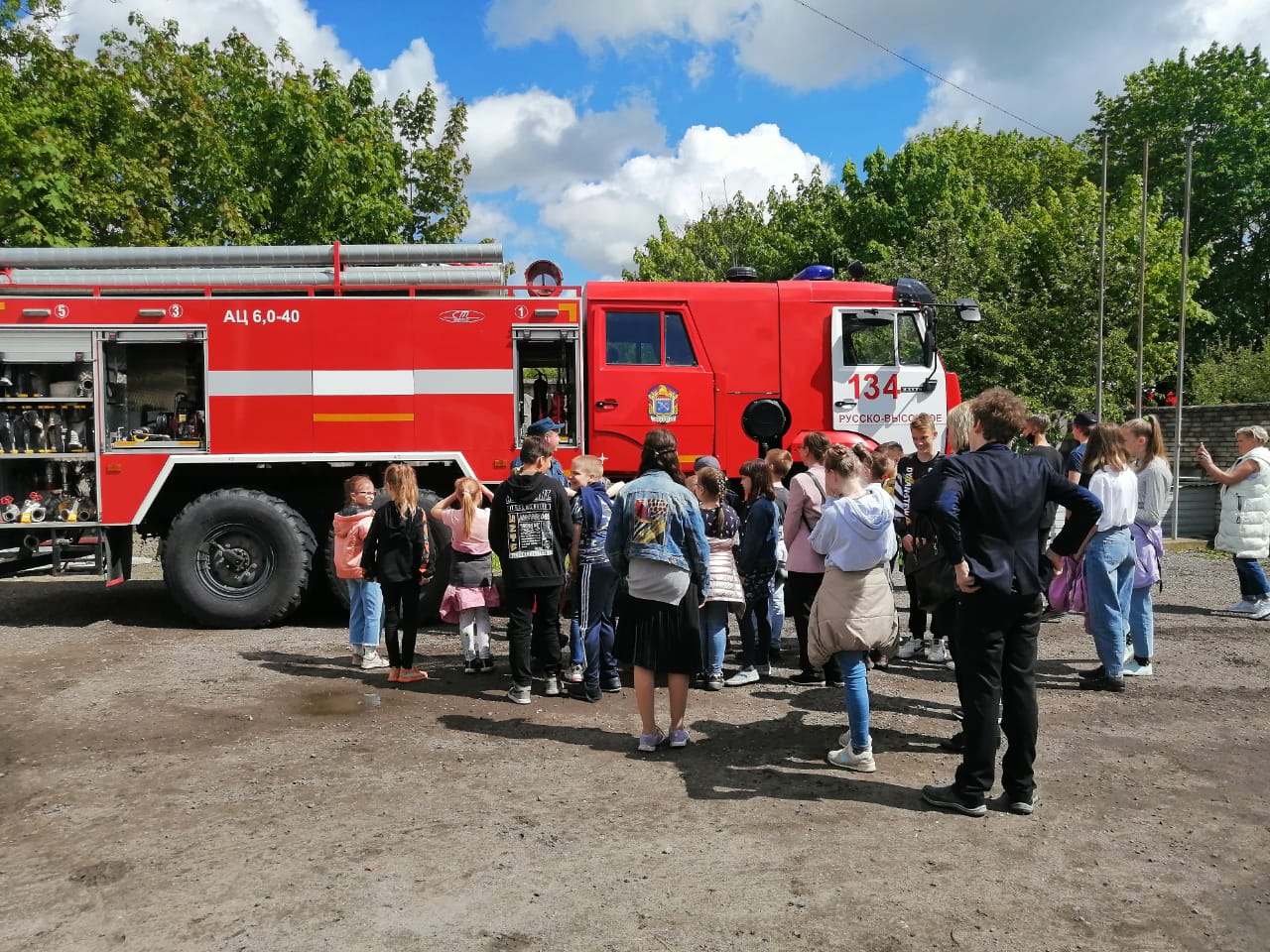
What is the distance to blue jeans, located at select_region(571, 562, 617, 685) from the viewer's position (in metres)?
6.57

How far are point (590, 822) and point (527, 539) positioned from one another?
7.40 feet

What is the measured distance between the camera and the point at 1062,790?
4.86 metres

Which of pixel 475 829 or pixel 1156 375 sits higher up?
pixel 1156 375

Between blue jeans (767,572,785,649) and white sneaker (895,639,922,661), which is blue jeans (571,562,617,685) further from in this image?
white sneaker (895,639,922,661)

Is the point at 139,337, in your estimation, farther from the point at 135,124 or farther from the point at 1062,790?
the point at 135,124

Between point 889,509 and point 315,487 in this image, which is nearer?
point 889,509

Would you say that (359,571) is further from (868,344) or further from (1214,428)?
(1214,428)

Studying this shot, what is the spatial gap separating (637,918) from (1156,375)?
28140 millimetres

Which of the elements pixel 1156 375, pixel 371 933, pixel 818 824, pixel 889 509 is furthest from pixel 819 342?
pixel 1156 375

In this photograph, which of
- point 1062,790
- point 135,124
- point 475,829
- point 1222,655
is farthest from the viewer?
point 135,124

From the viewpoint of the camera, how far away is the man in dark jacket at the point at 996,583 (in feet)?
14.6

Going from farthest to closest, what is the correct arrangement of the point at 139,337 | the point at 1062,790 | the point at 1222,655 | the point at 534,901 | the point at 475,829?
the point at 139,337
the point at 1222,655
the point at 1062,790
the point at 475,829
the point at 534,901

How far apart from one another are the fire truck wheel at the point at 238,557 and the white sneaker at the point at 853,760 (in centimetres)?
540

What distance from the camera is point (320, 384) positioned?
8.66m
